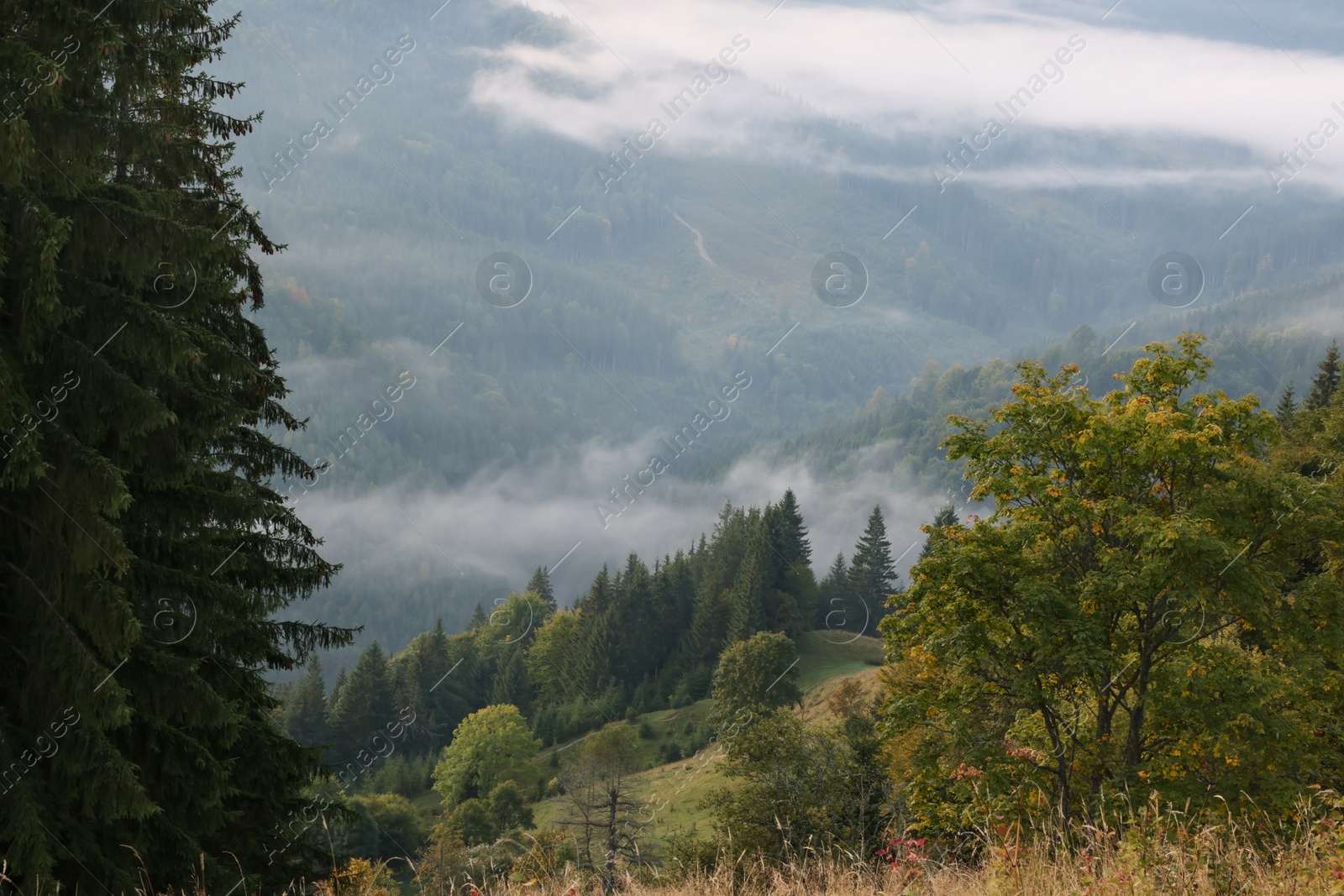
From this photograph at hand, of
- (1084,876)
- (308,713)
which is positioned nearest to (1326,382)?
(1084,876)

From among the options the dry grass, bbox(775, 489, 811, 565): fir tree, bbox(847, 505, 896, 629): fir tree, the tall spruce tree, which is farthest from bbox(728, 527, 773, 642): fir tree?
the dry grass

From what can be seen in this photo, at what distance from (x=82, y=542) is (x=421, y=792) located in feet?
292

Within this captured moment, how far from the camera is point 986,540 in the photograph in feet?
58.5

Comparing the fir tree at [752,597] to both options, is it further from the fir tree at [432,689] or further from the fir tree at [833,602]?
the fir tree at [432,689]

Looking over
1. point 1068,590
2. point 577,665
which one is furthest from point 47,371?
point 577,665

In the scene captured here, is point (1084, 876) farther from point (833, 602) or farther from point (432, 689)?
point (833, 602)

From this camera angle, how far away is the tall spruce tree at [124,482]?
318 inches

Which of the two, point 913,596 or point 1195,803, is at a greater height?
point 913,596

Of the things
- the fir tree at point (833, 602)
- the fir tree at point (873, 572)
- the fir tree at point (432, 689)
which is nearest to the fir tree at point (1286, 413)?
the fir tree at point (873, 572)

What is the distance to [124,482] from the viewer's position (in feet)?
29.3

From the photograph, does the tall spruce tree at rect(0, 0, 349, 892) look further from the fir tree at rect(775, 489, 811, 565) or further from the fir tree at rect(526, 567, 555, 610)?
the fir tree at rect(526, 567, 555, 610)

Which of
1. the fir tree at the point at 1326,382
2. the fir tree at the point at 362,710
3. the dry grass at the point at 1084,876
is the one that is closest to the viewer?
the dry grass at the point at 1084,876

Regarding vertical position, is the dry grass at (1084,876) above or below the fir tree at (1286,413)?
below

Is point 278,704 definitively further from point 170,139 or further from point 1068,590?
point 1068,590
